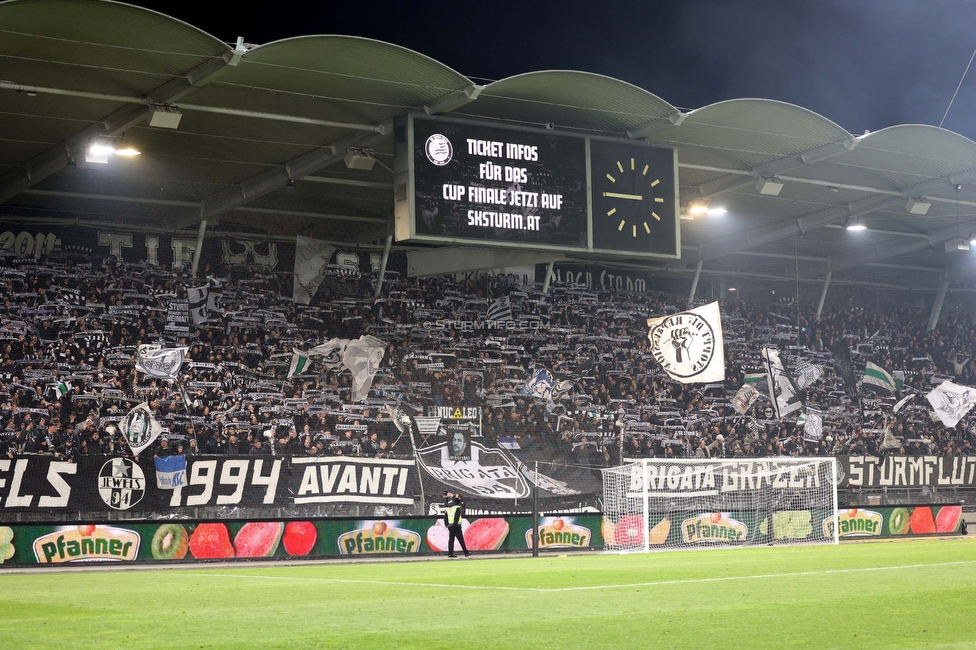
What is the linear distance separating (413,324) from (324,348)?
2984 mm

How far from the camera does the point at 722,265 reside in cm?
3709

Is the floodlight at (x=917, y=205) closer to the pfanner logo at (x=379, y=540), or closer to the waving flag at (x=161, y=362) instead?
the pfanner logo at (x=379, y=540)

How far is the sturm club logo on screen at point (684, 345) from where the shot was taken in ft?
83.6

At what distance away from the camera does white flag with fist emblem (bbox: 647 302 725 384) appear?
83.0ft

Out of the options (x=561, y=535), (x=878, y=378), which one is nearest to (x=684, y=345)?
(x=561, y=535)

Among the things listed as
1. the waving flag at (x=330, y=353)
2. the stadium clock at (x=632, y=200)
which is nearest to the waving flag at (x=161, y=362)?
the waving flag at (x=330, y=353)

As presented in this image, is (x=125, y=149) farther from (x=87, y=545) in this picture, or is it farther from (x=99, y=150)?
(x=87, y=545)

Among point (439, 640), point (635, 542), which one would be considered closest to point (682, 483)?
point (635, 542)

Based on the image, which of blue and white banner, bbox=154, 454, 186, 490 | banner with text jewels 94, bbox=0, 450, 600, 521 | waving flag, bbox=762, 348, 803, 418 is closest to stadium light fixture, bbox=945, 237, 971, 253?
waving flag, bbox=762, 348, 803, 418

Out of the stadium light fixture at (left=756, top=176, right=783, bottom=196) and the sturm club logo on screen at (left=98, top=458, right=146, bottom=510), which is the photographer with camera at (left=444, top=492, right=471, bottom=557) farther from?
the stadium light fixture at (left=756, top=176, right=783, bottom=196)

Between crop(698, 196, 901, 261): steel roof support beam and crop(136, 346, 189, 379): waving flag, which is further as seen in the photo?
crop(698, 196, 901, 261): steel roof support beam

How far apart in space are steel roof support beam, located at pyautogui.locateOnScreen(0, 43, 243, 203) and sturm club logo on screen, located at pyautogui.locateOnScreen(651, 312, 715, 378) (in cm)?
1162

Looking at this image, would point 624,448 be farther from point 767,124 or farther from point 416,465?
point 767,124

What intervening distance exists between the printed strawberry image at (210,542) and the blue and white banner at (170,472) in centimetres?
157
